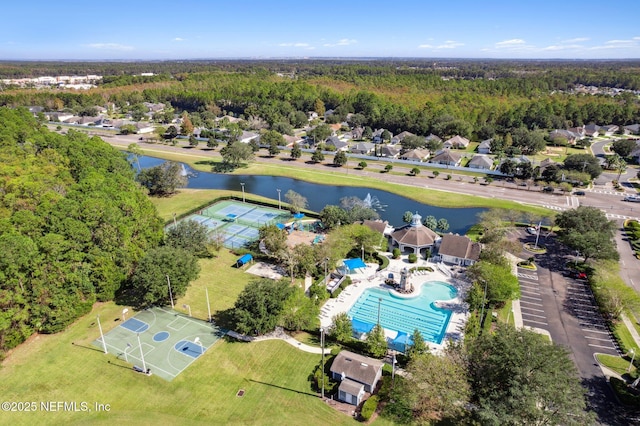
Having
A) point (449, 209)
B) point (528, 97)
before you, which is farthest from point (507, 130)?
point (449, 209)

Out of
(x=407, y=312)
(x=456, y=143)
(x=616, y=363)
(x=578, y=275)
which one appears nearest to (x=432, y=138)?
(x=456, y=143)

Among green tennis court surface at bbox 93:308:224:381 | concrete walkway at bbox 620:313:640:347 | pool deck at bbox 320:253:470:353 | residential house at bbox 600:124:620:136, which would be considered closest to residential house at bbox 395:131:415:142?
residential house at bbox 600:124:620:136

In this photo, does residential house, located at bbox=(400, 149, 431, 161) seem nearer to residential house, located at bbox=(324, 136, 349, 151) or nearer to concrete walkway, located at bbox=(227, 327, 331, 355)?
residential house, located at bbox=(324, 136, 349, 151)

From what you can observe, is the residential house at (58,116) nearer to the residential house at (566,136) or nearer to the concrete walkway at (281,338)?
the concrete walkway at (281,338)

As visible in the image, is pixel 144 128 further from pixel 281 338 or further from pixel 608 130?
pixel 608 130

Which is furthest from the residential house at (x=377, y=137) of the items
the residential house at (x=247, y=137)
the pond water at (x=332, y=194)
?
the pond water at (x=332, y=194)

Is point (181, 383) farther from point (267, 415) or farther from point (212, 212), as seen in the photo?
point (212, 212)
